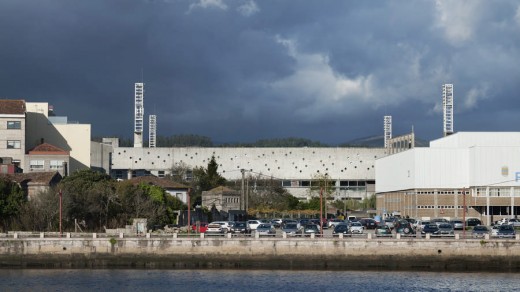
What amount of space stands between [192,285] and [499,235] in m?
28.1

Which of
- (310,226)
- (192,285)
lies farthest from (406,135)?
(192,285)

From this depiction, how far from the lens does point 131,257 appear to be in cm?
7738

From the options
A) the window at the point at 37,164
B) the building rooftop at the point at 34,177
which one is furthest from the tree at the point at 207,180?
the building rooftop at the point at 34,177

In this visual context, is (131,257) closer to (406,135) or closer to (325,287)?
(325,287)

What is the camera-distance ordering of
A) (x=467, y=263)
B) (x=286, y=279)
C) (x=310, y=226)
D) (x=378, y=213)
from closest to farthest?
(x=286, y=279)
(x=467, y=263)
(x=310, y=226)
(x=378, y=213)

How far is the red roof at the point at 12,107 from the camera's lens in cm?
14550

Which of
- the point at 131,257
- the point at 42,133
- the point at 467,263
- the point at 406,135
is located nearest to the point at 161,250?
the point at 131,257

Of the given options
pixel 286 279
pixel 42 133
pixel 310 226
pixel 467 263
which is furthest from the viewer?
pixel 42 133

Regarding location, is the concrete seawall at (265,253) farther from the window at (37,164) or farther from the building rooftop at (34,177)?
the window at (37,164)

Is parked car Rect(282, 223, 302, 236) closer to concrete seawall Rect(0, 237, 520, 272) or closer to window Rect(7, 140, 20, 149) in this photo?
concrete seawall Rect(0, 237, 520, 272)

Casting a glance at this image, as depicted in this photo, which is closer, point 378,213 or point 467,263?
point 467,263

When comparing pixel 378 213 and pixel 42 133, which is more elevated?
pixel 42 133

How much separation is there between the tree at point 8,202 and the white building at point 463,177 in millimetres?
72277

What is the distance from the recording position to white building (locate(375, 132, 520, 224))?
145000 millimetres
